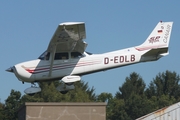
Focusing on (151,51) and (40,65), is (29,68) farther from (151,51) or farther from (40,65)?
(151,51)

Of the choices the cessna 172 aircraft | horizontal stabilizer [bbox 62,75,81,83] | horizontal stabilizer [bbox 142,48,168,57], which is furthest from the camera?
horizontal stabilizer [bbox 142,48,168,57]

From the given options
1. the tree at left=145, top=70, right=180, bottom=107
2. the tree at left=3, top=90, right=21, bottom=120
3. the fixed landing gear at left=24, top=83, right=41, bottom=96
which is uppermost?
the fixed landing gear at left=24, top=83, right=41, bottom=96

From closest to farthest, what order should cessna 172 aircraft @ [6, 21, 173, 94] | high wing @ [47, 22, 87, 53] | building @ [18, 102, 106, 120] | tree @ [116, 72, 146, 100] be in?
building @ [18, 102, 106, 120]
high wing @ [47, 22, 87, 53]
cessna 172 aircraft @ [6, 21, 173, 94]
tree @ [116, 72, 146, 100]

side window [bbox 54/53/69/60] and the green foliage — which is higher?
side window [bbox 54/53/69/60]

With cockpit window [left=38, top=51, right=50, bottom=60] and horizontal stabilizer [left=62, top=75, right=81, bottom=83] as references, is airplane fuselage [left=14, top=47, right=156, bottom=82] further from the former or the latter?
horizontal stabilizer [left=62, top=75, right=81, bottom=83]

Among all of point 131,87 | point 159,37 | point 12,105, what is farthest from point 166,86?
point 159,37

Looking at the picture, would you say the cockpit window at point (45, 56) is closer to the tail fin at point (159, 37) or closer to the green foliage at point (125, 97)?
the tail fin at point (159, 37)

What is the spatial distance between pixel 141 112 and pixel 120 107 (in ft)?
10.4

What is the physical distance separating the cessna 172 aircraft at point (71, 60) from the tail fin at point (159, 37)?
44mm

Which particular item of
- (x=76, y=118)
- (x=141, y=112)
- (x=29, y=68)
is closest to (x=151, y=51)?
(x=29, y=68)

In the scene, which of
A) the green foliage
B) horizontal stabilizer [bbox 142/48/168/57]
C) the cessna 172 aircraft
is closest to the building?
the cessna 172 aircraft

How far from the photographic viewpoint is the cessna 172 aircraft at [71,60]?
82.9 feet

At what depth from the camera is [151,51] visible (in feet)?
85.3

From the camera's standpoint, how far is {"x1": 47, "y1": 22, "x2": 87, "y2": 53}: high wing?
77.4 ft
